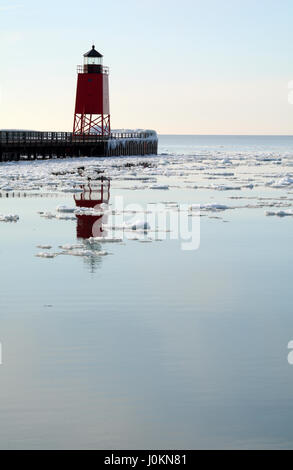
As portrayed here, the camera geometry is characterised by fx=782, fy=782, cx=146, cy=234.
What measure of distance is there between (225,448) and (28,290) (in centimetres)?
563

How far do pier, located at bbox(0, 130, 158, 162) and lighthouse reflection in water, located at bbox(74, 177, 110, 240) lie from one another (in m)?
16.5

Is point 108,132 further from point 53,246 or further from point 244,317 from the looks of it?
point 244,317

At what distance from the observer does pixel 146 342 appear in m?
8.48

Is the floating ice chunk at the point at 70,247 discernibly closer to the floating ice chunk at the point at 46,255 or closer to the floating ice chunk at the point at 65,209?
the floating ice chunk at the point at 46,255

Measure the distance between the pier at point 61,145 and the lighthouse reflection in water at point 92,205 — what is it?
16.5 m

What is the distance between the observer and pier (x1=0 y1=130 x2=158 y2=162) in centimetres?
5066

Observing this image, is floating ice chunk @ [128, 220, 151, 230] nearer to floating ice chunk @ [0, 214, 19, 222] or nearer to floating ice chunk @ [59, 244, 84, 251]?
floating ice chunk @ [59, 244, 84, 251]

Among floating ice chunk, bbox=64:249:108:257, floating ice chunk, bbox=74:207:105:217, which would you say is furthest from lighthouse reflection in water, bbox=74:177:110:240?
floating ice chunk, bbox=64:249:108:257

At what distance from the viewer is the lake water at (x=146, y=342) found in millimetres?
6258

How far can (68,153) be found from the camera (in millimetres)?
60062

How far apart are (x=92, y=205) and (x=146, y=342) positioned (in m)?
15.0

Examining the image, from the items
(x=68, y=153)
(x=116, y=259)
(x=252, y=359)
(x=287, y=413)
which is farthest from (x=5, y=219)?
(x=68, y=153)

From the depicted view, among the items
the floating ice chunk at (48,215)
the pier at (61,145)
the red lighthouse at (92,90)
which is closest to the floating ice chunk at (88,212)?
the floating ice chunk at (48,215)
